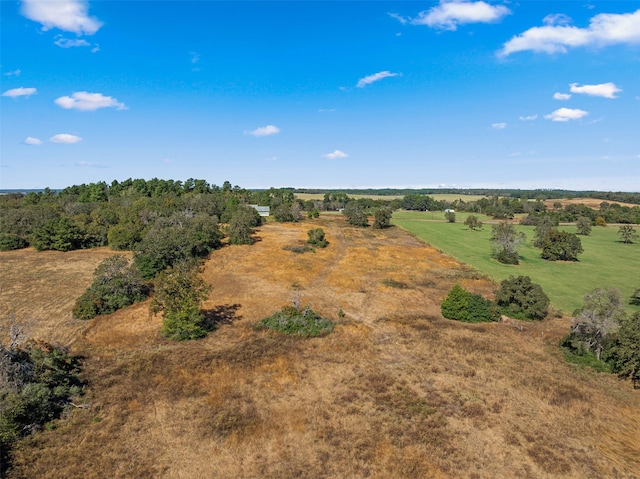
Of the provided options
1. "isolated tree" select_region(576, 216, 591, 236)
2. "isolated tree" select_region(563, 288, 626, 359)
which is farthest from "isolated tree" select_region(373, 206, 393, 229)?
"isolated tree" select_region(563, 288, 626, 359)

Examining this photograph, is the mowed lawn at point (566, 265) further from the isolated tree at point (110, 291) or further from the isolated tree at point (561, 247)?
the isolated tree at point (110, 291)

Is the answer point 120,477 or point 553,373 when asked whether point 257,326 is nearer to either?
point 120,477

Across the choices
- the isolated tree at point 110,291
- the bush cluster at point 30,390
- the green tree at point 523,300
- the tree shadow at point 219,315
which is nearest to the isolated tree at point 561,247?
the green tree at point 523,300

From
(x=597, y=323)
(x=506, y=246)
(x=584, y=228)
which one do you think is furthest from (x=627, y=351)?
(x=584, y=228)

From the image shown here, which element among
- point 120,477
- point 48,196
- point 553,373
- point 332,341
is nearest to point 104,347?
point 120,477

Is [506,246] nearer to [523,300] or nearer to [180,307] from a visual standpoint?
[523,300]

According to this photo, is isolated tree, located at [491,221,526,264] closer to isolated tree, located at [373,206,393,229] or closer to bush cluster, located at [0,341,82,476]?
isolated tree, located at [373,206,393,229]
